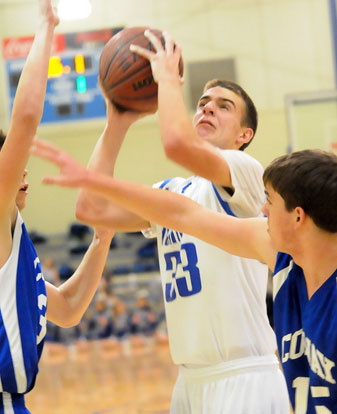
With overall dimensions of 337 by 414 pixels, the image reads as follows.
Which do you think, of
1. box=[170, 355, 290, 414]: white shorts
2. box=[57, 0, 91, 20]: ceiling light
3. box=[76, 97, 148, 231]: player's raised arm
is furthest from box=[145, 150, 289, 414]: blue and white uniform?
box=[57, 0, 91, 20]: ceiling light

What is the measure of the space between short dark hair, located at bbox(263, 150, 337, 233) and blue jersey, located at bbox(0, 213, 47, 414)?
100 cm

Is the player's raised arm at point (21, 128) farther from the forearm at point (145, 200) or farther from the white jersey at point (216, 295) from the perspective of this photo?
the white jersey at point (216, 295)

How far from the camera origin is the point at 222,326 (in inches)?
106

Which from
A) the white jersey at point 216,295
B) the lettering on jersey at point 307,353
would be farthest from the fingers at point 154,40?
the lettering on jersey at point 307,353

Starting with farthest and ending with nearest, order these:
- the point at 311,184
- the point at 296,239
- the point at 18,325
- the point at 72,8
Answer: the point at 72,8 → the point at 18,325 → the point at 296,239 → the point at 311,184

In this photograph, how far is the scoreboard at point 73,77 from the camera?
12.7 meters

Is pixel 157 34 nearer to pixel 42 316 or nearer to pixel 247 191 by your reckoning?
pixel 247 191

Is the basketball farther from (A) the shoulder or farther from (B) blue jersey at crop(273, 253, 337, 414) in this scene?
(B) blue jersey at crop(273, 253, 337, 414)

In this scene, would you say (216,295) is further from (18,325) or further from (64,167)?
(64,167)

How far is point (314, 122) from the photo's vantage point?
10.6 meters

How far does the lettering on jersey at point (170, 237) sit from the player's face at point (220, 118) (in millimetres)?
452

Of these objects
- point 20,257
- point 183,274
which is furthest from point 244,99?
point 20,257

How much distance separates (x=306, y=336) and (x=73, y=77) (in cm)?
1126

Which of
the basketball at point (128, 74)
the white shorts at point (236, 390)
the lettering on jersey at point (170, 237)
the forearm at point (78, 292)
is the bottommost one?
the white shorts at point (236, 390)
